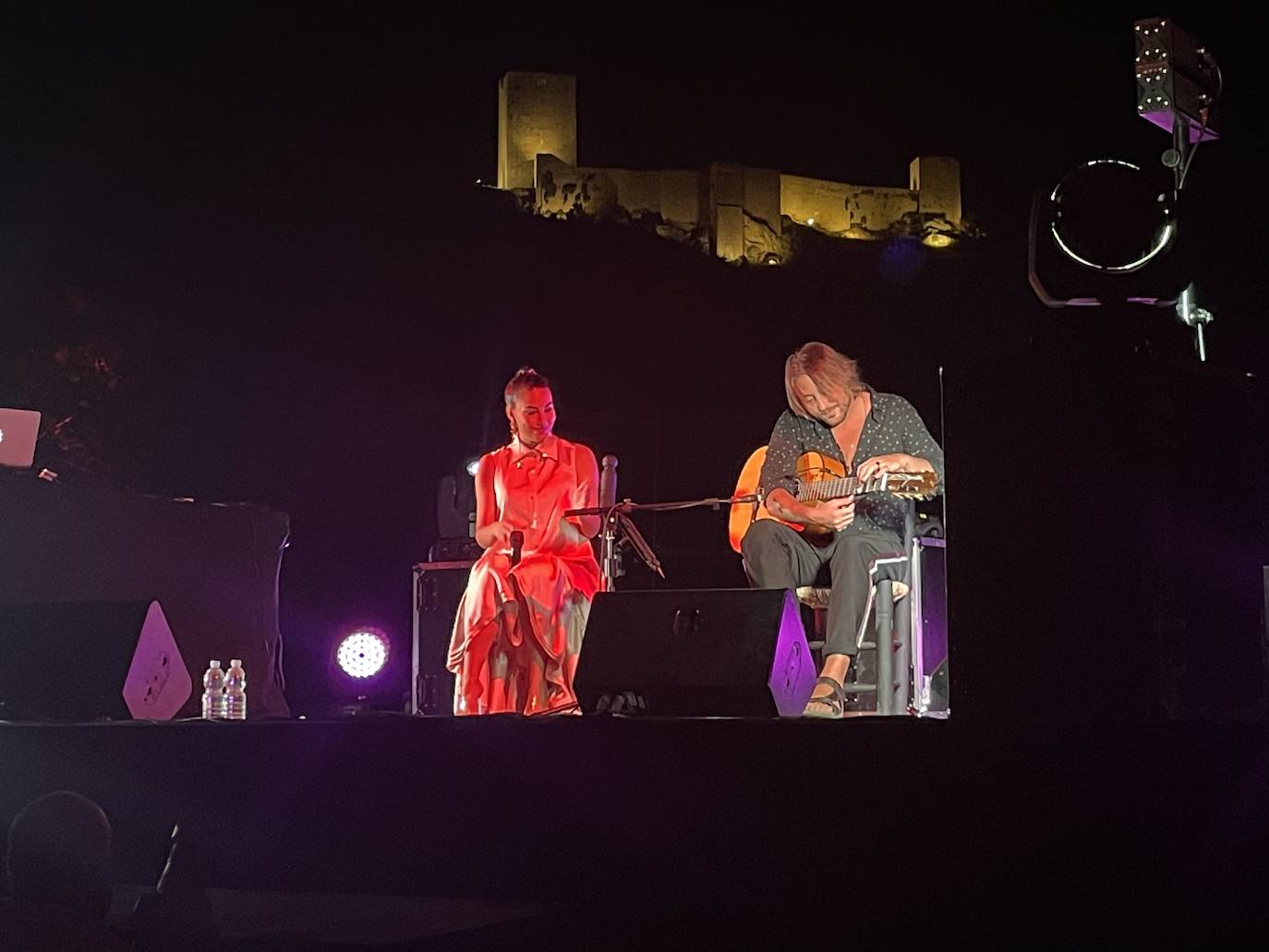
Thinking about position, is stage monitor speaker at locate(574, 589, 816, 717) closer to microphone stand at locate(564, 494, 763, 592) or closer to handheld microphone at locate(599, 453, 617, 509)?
microphone stand at locate(564, 494, 763, 592)

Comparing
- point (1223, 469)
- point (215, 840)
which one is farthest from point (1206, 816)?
point (215, 840)

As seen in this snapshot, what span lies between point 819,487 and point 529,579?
3.58ft

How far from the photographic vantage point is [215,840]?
227 cm

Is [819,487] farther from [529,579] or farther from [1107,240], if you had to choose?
[1107,240]

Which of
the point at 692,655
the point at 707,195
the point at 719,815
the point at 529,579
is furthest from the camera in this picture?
the point at 707,195

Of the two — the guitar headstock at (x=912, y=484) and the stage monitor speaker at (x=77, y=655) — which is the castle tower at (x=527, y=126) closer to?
the guitar headstock at (x=912, y=484)

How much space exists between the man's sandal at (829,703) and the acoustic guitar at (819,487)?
1.72 feet

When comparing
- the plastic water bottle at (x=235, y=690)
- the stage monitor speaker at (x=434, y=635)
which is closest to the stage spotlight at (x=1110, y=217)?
the plastic water bottle at (x=235, y=690)

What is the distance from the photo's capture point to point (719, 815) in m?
2.09

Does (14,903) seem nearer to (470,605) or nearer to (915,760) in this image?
(915,760)

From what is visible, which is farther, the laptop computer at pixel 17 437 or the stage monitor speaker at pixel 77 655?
the laptop computer at pixel 17 437

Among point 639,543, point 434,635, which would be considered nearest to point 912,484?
point 639,543

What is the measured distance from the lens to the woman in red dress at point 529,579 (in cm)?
455

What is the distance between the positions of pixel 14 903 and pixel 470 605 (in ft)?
10.2
